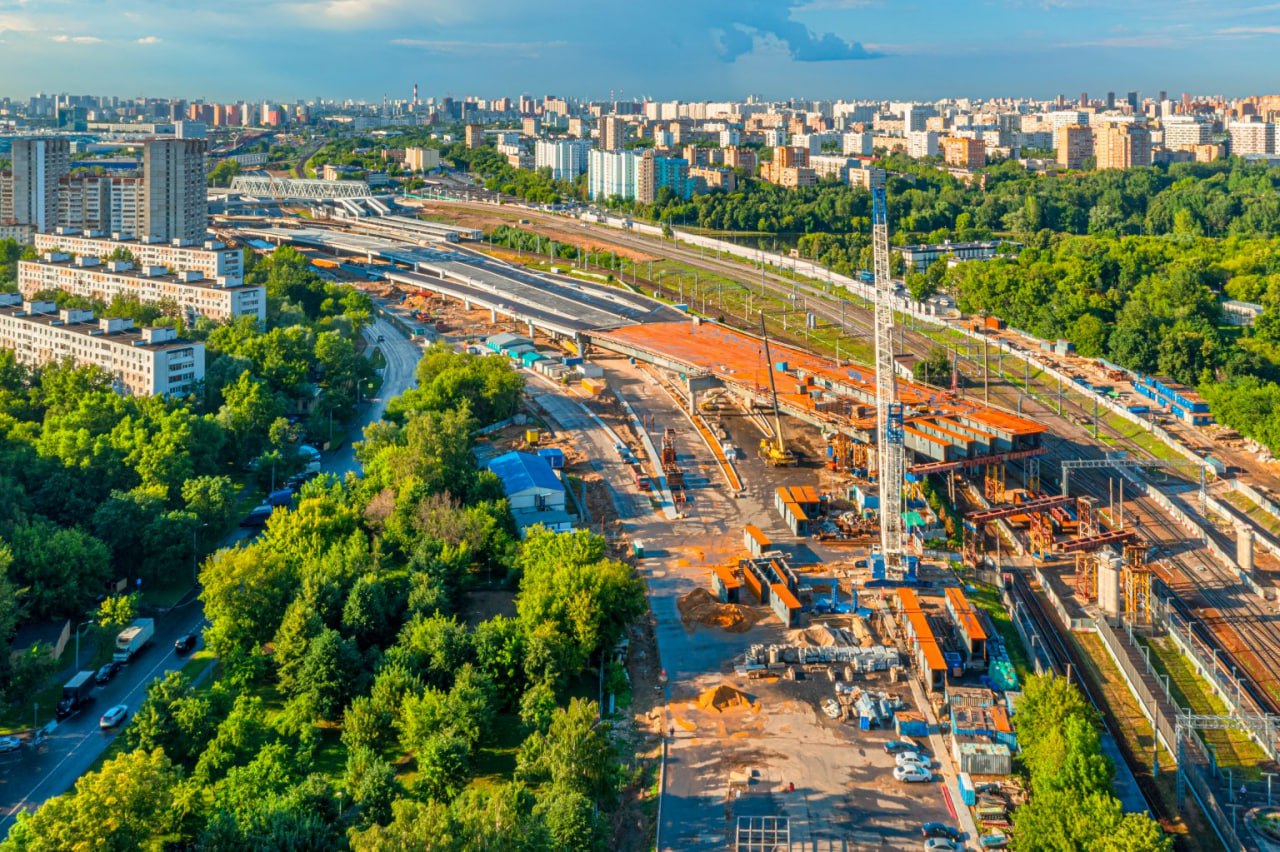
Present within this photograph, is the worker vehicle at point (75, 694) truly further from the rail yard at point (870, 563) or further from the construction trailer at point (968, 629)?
the construction trailer at point (968, 629)

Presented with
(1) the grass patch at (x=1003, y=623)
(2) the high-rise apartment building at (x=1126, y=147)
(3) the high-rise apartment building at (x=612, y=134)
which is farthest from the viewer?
(3) the high-rise apartment building at (x=612, y=134)

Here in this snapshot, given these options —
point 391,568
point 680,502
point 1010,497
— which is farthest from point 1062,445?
point 391,568

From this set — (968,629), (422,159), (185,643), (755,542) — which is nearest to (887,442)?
(755,542)

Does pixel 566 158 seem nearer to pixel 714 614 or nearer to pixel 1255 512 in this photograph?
pixel 1255 512

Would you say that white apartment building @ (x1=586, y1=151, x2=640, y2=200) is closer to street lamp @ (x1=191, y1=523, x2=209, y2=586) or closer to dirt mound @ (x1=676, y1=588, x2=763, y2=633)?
street lamp @ (x1=191, y1=523, x2=209, y2=586)

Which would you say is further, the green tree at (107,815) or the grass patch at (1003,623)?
the grass patch at (1003,623)

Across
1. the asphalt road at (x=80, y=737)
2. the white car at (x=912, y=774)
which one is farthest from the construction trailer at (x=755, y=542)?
the asphalt road at (x=80, y=737)
